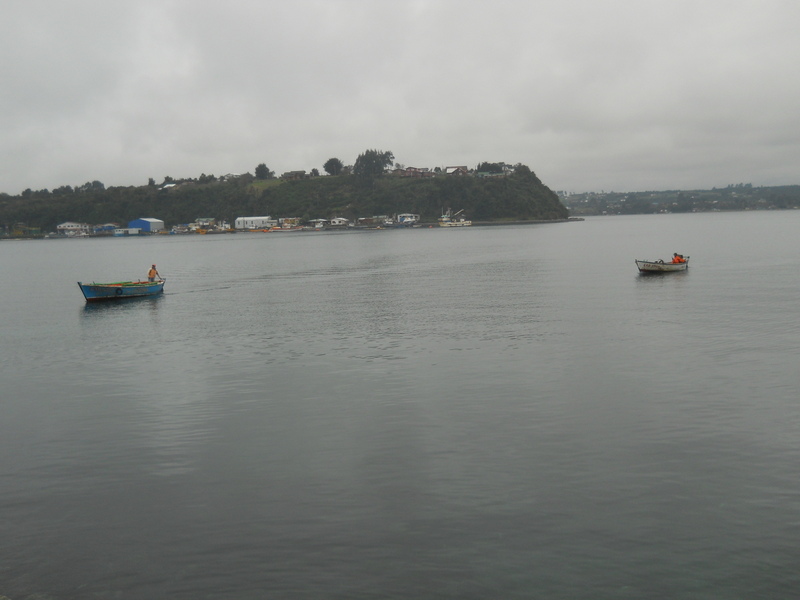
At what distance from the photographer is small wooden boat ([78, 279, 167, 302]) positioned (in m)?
69.9

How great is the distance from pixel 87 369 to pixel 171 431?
49.5 ft

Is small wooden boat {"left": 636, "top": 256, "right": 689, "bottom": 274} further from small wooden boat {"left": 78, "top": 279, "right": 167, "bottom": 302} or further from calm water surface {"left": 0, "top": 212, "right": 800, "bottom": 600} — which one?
small wooden boat {"left": 78, "top": 279, "right": 167, "bottom": 302}

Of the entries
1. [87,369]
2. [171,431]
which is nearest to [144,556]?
[171,431]

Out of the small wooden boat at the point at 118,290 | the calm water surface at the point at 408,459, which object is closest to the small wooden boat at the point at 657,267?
the calm water surface at the point at 408,459

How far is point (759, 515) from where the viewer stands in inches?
688

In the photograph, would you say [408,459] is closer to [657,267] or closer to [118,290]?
[118,290]

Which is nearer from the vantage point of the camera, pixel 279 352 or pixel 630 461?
pixel 630 461

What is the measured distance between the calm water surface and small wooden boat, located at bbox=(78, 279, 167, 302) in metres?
Result: 19.5

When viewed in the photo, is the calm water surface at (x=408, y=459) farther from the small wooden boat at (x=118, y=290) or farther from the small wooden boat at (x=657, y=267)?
the small wooden boat at (x=657, y=267)

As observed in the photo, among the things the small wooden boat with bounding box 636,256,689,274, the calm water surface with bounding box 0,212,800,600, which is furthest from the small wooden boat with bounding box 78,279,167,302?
the small wooden boat with bounding box 636,256,689,274

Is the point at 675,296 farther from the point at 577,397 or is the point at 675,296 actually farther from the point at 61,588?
the point at 61,588

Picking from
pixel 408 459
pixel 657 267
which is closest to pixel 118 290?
pixel 408 459

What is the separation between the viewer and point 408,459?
2216 cm

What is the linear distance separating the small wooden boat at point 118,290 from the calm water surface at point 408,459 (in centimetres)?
1953
